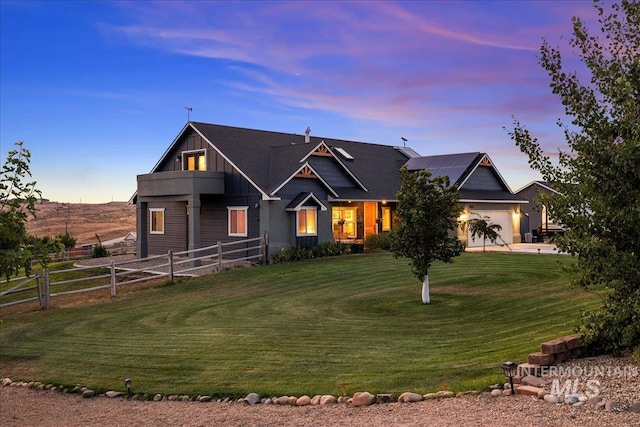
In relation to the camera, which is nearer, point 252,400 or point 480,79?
point 252,400

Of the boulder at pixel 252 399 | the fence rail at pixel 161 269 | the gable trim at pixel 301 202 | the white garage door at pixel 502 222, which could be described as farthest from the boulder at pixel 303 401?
the white garage door at pixel 502 222

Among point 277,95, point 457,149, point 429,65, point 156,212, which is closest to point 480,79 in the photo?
Answer: point 429,65

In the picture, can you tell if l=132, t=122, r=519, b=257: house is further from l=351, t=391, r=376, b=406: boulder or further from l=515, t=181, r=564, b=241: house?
l=351, t=391, r=376, b=406: boulder

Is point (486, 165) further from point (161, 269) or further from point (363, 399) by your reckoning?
point (363, 399)

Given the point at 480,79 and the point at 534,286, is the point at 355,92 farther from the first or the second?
the point at 534,286

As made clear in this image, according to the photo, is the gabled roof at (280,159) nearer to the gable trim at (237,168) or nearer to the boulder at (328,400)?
the gable trim at (237,168)

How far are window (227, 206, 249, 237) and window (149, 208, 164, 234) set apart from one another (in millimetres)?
5848

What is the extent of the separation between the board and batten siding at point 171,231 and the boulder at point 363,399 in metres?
25.4

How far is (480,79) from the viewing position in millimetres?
24797

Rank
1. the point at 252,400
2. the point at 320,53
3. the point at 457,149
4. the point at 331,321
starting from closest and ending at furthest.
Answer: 1. the point at 252,400
2. the point at 331,321
3. the point at 320,53
4. the point at 457,149

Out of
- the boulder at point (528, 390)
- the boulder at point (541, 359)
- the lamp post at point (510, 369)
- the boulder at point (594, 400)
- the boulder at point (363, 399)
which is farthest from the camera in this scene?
the boulder at point (541, 359)

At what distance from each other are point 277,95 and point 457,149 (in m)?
14.9

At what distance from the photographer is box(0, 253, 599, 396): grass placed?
31.9ft

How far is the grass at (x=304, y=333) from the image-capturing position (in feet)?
31.9
